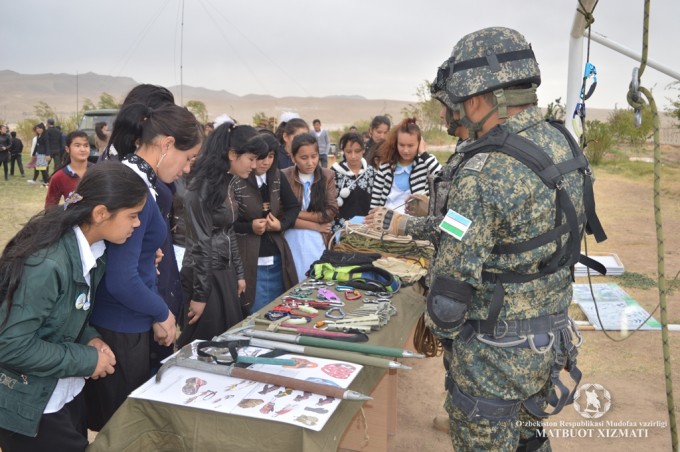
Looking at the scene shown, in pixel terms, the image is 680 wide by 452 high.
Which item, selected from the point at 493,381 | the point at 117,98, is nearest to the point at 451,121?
the point at 493,381

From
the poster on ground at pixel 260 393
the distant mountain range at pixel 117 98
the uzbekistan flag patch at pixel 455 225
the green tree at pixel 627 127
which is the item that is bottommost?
the poster on ground at pixel 260 393

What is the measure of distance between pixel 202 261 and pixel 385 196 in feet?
6.11

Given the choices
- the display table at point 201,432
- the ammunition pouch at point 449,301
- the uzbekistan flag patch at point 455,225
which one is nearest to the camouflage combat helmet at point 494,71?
the uzbekistan flag patch at point 455,225

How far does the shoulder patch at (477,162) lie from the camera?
6.69 feet

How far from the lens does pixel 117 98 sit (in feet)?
267

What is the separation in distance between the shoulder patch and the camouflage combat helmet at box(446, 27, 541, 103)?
283mm

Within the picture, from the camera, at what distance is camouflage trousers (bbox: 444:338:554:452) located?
2.17 metres

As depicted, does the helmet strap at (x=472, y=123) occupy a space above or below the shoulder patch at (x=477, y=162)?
above

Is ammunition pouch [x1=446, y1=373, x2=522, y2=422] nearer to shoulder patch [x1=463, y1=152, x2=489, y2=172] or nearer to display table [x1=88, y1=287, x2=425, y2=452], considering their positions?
display table [x1=88, y1=287, x2=425, y2=452]

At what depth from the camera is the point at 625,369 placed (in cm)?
445

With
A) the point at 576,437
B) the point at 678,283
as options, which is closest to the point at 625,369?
the point at 576,437

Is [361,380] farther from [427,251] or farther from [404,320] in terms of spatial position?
[427,251]

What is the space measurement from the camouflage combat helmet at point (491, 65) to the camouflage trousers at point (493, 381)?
100cm

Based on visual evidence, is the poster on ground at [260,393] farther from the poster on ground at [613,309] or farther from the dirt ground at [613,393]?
the poster on ground at [613,309]
